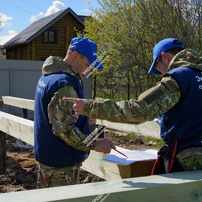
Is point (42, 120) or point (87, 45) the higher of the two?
point (87, 45)

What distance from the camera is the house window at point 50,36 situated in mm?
40875

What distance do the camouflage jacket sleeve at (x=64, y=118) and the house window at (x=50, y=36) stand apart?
38.1 metres

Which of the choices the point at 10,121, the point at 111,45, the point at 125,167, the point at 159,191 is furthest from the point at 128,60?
the point at 159,191

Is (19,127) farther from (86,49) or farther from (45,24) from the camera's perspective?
(45,24)

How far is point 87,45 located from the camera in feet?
11.1

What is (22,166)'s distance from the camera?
7.91 meters

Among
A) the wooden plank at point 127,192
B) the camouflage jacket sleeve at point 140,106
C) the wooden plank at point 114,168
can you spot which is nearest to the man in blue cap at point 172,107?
the camouflage jacket sleeve at point 140,106

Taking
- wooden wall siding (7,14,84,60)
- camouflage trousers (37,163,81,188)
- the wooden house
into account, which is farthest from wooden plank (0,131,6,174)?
wooden wall siding (7,14,84,60)

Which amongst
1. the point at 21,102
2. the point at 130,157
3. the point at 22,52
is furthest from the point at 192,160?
the point at 22,52

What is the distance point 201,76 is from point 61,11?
126 ft

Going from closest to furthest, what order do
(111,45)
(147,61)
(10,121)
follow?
(10,121) → (147,61) → (111,45)

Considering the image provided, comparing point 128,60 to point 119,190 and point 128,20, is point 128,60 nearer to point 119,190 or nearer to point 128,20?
point 128,20

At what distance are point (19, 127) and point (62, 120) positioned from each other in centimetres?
306

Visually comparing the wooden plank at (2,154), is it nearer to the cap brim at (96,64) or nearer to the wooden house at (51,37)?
the cap brim at (96,64)
